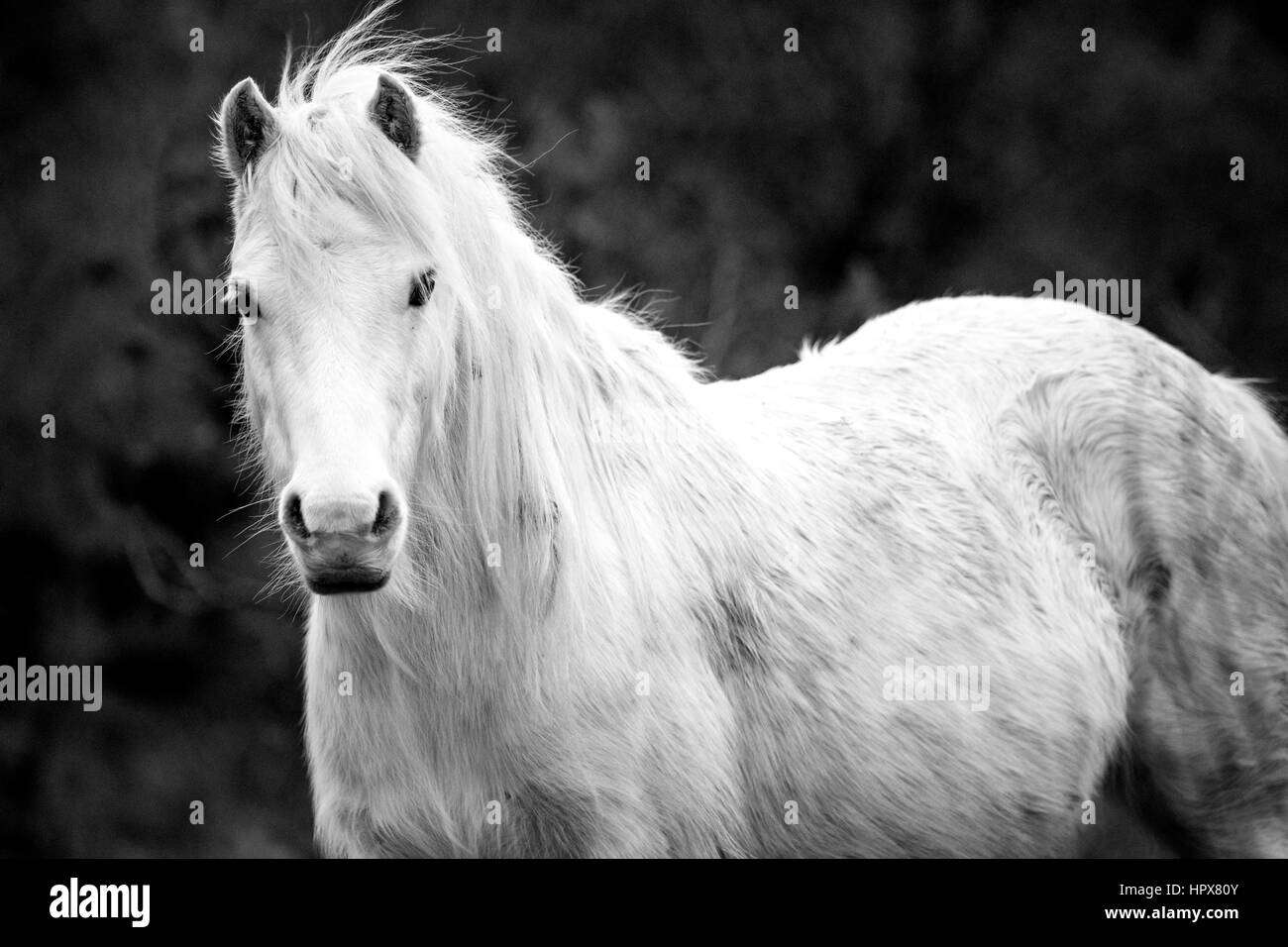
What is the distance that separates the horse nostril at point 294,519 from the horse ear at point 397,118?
82 centimetres

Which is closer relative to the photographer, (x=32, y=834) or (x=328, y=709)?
(x=328, y=709)

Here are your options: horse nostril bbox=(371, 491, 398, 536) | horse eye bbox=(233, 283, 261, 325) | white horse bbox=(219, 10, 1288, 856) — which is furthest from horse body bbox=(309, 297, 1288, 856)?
horse eye bbox=(233, 283, 261, 325)

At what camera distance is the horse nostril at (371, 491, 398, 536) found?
236 cm

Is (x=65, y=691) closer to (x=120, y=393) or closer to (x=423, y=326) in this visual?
(x=120, y=393)

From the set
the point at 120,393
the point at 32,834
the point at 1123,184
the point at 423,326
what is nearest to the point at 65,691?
the point at 32,834

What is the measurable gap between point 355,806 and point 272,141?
1.43 meters

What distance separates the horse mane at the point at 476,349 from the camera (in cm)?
263

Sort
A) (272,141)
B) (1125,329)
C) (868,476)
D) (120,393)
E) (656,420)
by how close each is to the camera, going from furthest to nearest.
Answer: (120,393)
(1125,329)
(868,476)
(656,420)
(272,141)

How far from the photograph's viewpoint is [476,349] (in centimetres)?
275

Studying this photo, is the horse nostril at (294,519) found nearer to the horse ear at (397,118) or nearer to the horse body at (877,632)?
the horse body at (877,632)

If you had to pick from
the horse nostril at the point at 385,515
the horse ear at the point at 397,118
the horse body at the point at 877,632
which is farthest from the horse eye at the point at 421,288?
the horse body at the point at 877,632

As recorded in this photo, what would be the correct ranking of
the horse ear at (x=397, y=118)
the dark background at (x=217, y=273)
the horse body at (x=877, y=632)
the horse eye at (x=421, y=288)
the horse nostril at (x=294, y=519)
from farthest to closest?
the dark background at (x=217, y=273) < the horse body at (x=877, y=632) < the horse ear at (x=397, y=118) < the horse eye at (x=421, y=288) < the horse nostril at (x=294, y=519)

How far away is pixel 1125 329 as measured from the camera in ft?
12.7

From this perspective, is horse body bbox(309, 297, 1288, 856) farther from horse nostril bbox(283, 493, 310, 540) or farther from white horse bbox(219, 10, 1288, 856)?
horse nostril bbox(283, 493, 310, 540)
